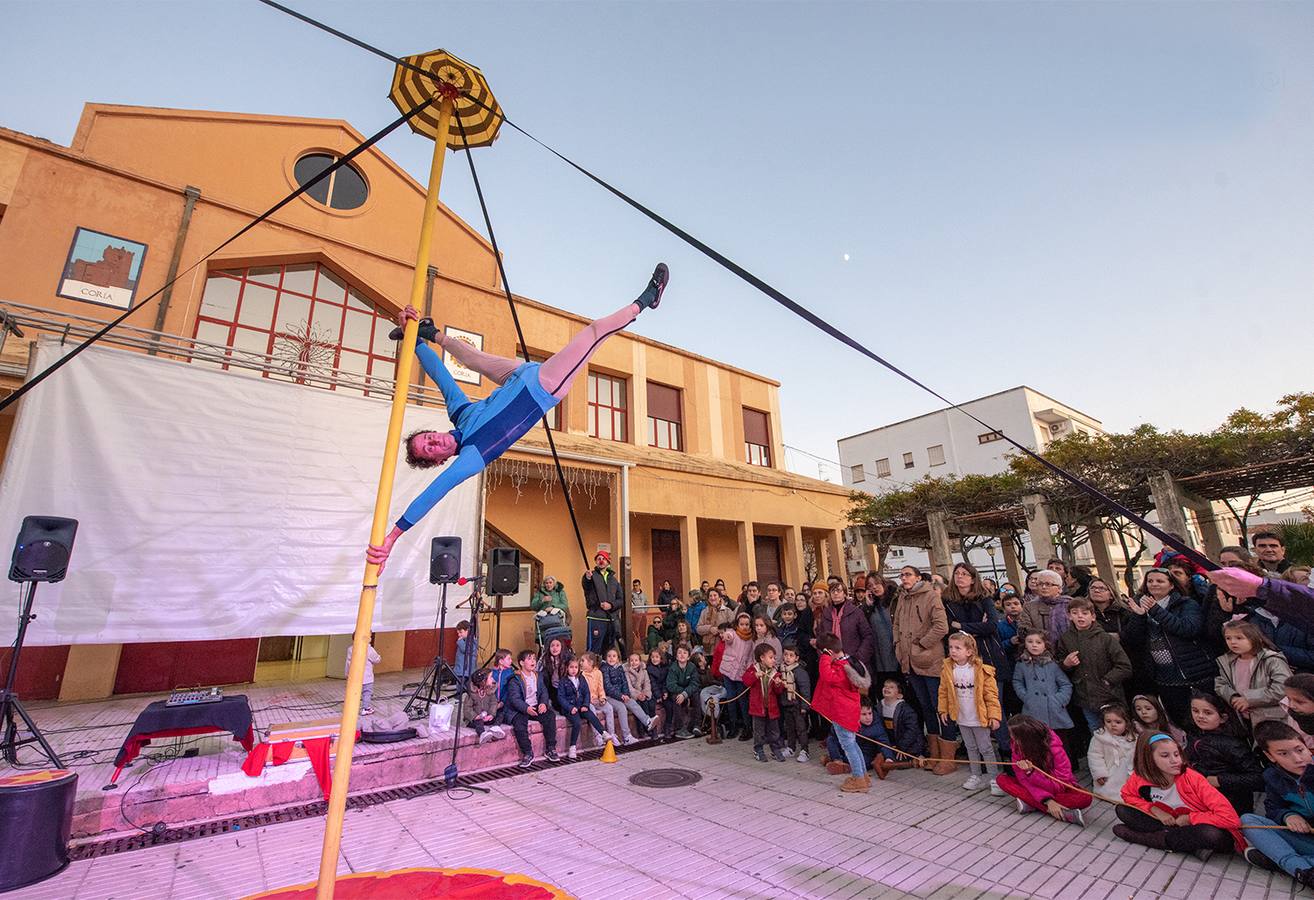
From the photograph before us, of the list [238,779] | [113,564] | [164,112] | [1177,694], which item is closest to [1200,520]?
[1177,694]

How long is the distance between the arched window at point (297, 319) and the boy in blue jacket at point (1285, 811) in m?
9.09

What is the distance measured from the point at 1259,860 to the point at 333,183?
13.3m

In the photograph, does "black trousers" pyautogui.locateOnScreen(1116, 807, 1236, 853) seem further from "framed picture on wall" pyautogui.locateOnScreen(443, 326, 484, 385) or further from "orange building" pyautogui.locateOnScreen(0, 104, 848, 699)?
"framed picture on wall" pyautogui.locateOnScreen(443, 326, 484, 385)

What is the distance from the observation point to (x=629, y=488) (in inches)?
446

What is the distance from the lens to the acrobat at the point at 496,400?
114 inches

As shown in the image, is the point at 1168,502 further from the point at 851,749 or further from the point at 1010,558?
the point at 851,749

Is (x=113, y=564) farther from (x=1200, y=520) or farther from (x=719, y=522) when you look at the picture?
(x=1200, y=520)

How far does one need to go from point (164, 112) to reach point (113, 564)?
7.35 m

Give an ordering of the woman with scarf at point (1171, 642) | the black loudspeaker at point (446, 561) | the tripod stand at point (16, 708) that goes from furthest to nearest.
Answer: the black loudspeaker at point (446, 561) → the woman with scarf at point (1171, 642) → the tripod stand at point (16, 708)

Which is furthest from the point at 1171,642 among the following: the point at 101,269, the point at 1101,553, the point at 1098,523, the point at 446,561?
the point at 1101,553

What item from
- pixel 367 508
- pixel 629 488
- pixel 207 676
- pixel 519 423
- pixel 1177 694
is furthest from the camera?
pixel 629 488

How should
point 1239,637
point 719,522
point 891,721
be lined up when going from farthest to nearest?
point 719,522, point 891,721, point 1239,637

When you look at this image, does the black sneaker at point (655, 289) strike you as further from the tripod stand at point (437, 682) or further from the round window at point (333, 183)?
the round window at point (333, 183)

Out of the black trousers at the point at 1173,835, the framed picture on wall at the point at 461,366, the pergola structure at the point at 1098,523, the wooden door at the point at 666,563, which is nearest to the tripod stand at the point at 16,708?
the framed picture on wall at the point at 461,366
